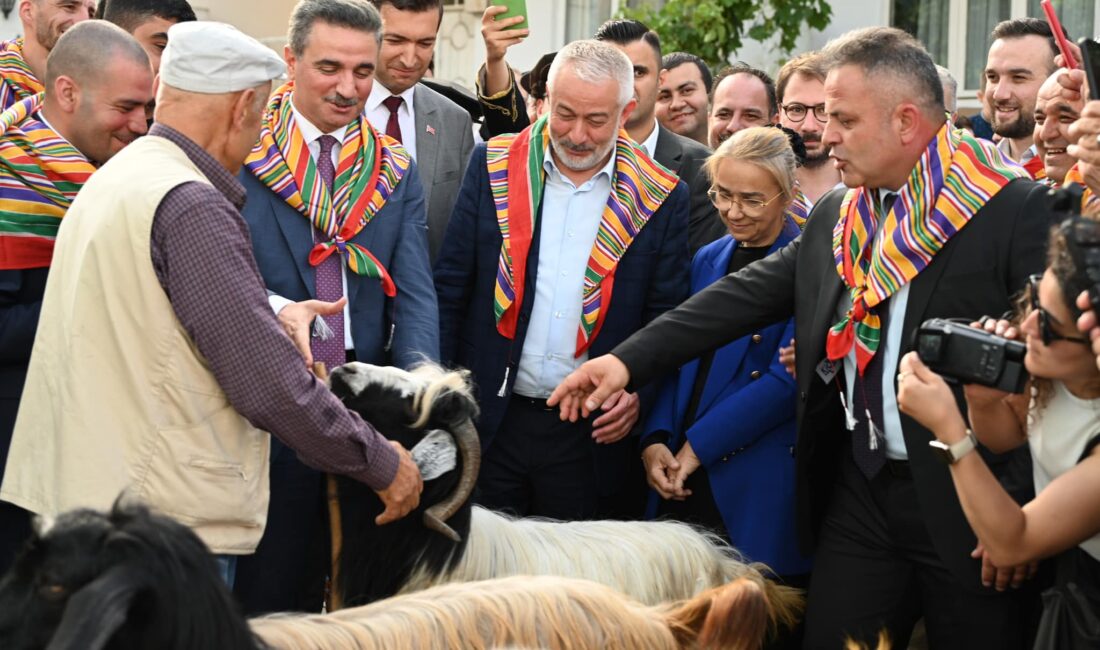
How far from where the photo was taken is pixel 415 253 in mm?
4797

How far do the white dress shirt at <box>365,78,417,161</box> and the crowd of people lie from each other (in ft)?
0.05

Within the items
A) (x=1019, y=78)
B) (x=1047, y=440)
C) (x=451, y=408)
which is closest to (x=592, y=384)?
(x=451, y=408)

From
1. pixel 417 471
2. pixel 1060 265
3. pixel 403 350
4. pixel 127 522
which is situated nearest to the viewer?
pixel 127 522

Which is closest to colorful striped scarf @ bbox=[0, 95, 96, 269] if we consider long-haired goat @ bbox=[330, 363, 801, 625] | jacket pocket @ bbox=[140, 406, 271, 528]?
long-haired goat @ bbox=[330, 363, 801, 625]

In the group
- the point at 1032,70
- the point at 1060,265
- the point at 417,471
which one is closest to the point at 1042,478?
the point at 1060,265

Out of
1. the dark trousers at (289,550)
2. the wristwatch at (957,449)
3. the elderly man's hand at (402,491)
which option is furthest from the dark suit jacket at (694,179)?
the wristwatch at (957,449)

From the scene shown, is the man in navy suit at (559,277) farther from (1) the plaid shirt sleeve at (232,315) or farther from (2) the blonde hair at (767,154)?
(1) the plaid shirt sleeve at (232,315)

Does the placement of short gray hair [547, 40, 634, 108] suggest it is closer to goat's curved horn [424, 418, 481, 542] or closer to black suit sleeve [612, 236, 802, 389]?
black suit sleeve [612, 236, 802, 389]

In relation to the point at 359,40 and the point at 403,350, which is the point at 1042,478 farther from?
the point at 359,40

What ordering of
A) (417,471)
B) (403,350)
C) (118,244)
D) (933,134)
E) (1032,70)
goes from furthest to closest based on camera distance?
(1032,70) < (403,350) < (933,134) < (417,471) < (118,244)

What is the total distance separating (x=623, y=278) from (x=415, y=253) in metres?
0.82

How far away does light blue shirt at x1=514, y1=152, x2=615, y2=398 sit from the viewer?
504 centimetres

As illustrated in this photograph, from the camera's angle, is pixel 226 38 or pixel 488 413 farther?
pixel 488 413

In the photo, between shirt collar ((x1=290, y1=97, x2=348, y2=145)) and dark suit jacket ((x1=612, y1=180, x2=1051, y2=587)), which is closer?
dark suit jacket ((x1=612, y1=180, x2=1051, y2=587))
